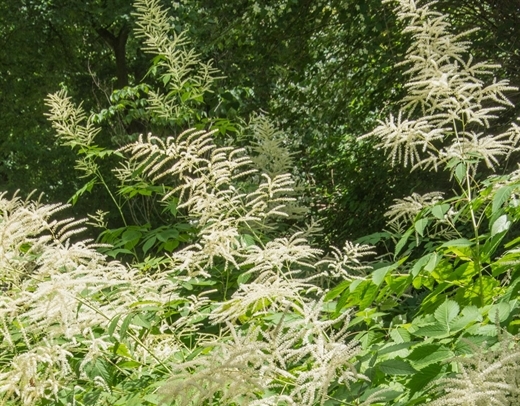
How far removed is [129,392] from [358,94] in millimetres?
5484

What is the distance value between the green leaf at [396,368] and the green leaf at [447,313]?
152 millimetres

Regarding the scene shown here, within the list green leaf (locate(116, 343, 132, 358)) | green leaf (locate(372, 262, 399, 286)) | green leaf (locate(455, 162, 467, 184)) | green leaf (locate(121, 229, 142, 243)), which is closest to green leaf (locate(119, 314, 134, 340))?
green leaf (locate(116, 343, 132, 358))

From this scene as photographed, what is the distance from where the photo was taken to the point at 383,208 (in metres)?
6.62

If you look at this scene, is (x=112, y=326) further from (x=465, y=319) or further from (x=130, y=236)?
(x=130, y=236)

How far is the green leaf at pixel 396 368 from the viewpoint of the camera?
1550 mm

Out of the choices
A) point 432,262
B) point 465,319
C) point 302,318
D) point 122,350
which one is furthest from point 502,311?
point 122,350

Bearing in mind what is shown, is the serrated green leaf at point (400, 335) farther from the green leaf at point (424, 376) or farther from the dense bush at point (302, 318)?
the green leaf at point (424, 376)

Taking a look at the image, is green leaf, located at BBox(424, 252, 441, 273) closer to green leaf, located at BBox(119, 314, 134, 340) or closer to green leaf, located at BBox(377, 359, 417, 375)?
green leaf, located at BBox(377, 359, 417, 375)

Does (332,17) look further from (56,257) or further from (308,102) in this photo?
(56,257)

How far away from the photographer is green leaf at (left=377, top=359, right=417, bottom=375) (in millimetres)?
1550

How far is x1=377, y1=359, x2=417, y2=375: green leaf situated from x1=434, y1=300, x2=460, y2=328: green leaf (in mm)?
152

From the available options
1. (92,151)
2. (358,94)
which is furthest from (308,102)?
(92,151)

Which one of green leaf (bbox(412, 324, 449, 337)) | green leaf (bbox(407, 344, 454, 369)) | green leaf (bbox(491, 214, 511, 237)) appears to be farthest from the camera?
green leaf (bbox(491, 214, 511, 237))

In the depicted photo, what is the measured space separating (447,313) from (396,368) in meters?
0.22
